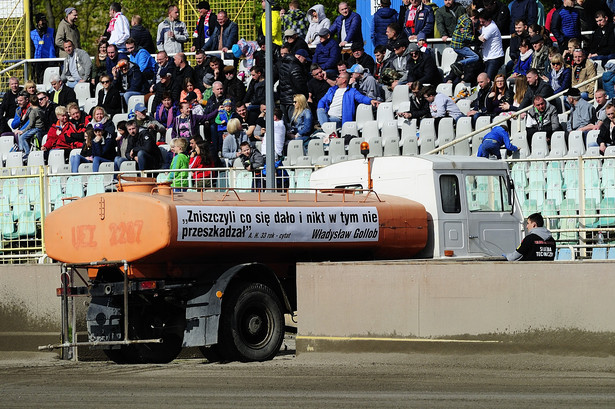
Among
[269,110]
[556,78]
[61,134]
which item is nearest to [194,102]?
[61,134]

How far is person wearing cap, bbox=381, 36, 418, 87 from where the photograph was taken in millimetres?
25125

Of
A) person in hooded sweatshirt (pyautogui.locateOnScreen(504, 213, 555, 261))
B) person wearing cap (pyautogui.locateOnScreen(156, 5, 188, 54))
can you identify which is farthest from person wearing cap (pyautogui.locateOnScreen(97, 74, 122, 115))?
person in hooded sweatshirt (pyautogui.locateOnScreen(504, 213, 555, 261))

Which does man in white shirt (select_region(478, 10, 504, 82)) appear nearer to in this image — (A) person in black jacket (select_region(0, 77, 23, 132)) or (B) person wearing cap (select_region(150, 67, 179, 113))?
(B) person wearing cap (select_region(150, 67, 179, 113))

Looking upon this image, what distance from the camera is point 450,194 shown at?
16594 mm

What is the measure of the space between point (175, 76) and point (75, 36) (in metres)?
5.04

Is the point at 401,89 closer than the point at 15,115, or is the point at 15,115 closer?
the point at 401,89

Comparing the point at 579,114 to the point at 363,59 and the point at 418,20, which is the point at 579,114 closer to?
the point at 418,20

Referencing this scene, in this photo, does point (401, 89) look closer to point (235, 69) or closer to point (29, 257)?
point (235, 69)

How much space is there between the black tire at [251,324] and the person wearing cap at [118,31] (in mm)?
16365

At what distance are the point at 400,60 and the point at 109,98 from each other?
22.4 feet

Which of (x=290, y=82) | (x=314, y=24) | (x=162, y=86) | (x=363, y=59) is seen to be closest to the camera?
(x=290, y=82)

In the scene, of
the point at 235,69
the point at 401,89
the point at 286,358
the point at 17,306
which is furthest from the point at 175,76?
the point at 286,358

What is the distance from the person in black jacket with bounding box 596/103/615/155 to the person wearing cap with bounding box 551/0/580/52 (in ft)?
14.1

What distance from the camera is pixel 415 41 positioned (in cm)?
2614
